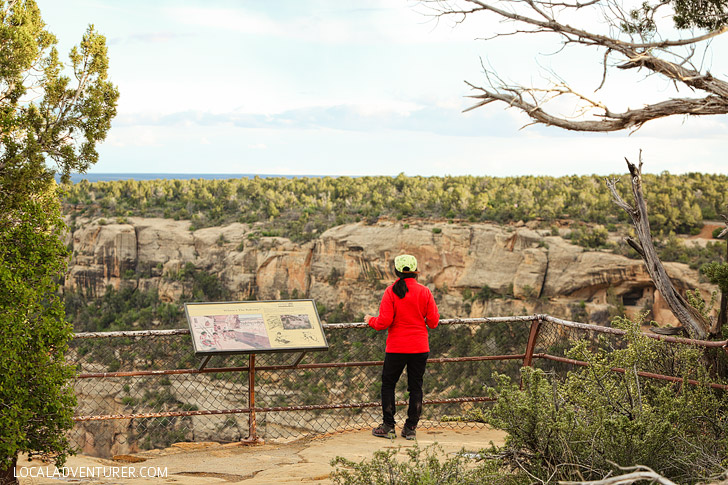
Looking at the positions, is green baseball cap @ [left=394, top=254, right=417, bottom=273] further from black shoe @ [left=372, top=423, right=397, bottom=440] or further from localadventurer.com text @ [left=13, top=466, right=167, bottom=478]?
localadventurer.com text @ [left=13, top=466, right=167, bottom=478]

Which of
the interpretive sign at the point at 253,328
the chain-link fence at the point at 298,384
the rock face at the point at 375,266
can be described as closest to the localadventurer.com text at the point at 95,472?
the interpretive sign at the point at 253,328

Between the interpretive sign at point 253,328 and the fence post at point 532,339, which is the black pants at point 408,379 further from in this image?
the fence post at point 532,339

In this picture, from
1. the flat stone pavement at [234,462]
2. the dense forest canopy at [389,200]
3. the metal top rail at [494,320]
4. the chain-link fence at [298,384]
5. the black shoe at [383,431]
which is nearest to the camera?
the flat stone pavement at [234,462]

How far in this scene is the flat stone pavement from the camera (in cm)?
440

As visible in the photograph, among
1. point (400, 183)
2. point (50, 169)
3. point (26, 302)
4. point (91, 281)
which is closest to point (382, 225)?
point (400, 183)

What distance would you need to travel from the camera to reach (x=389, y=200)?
45.9 meters

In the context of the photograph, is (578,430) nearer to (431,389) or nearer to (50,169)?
(50,169)

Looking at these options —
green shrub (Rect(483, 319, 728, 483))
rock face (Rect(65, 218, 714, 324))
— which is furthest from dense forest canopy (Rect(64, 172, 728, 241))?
green shrub (Rect(483, 319, 728, 483))

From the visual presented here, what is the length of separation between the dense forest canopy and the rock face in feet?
6.08

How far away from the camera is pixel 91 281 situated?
45.0 meters

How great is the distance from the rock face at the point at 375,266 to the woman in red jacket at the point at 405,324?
94.4 ft

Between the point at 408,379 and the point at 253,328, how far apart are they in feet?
4.68

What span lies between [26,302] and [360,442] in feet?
9.86

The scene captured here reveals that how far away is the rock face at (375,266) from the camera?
1358 inches
